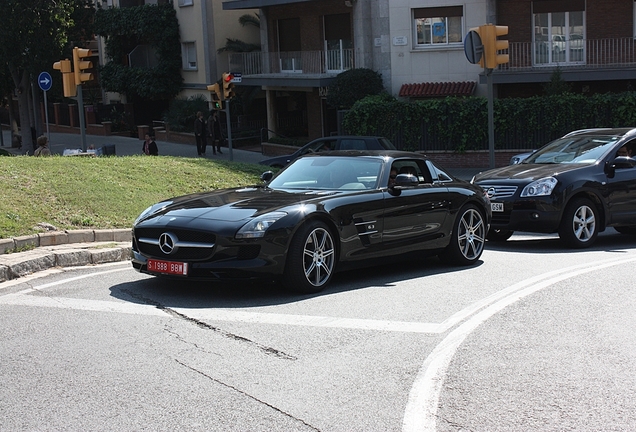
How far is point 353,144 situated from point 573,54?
12.7m

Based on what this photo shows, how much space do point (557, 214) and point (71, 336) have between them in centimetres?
771

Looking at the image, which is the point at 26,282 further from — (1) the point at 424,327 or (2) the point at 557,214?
(2) the point at 557,214

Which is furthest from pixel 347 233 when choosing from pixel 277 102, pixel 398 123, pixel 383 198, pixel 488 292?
pixel 277 102

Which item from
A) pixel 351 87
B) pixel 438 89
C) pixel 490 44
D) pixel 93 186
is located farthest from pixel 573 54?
pixel 93 186

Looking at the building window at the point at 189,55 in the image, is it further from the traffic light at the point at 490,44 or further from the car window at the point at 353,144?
the traffic light at the point at 490,44

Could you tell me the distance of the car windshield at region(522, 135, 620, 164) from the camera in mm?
13195

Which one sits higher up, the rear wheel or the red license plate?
the red license plate

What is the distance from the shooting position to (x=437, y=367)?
19.8 feet

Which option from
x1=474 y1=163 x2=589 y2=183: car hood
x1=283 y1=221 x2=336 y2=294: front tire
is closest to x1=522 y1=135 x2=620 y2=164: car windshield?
x1=474 y1=163 x2=589 y2=183: car hood

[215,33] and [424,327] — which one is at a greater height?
[215,33]

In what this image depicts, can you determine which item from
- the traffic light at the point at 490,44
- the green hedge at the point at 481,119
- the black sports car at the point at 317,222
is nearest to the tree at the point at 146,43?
the green hedge at the point at 481,119

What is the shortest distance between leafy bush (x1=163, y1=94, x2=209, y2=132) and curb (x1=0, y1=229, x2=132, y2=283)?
30.3 m

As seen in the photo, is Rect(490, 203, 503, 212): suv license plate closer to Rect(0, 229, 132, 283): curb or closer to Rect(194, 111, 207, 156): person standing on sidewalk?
Rect(0, 229, 132, 283): curb

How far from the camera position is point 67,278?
9.20m
